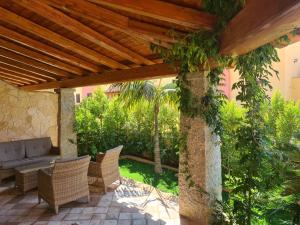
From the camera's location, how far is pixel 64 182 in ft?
15.5

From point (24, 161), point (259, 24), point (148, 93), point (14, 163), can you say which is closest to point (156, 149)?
point (148, 93)

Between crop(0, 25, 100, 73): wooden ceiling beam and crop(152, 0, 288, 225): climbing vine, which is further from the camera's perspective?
crop(0, 25, 100, 73): wooden ceiling beam

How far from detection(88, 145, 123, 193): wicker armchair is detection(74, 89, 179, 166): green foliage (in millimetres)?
2973

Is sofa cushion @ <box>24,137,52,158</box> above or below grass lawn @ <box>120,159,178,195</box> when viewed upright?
above

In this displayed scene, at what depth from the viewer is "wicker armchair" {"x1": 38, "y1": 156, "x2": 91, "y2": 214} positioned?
4.61 m

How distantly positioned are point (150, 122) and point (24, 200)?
5.02 meters

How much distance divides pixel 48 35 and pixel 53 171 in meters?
2.34

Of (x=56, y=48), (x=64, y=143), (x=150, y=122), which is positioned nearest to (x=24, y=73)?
(x=64, y=143)

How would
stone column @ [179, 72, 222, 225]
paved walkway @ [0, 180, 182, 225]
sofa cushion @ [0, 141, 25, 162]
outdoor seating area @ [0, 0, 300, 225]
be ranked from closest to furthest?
outdoor seating area @ [0, 0, 300, 225] < stone column @ [179, 72, 222, 225] < paved walkway @ [0, 180, 182, 225] < sofa cushion @ [0, 141, 25, 162]

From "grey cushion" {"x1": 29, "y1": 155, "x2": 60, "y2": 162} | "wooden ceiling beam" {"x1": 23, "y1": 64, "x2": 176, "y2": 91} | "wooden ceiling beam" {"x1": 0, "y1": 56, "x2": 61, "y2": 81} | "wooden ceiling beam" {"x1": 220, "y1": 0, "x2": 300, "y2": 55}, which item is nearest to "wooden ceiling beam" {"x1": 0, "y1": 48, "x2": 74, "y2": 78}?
"wooden ceiling beam" {"x1": 0, "y1": 56, "x2": 61, "y2": 81}

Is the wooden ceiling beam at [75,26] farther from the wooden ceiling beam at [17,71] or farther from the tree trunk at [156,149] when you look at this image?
the wooden ceiling beam at [17,71]

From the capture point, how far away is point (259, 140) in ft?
10.7

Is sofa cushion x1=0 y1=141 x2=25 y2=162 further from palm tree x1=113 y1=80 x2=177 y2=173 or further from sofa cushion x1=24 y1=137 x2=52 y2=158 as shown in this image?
palm tree x1=113 y1=80 x2=177 y2=173

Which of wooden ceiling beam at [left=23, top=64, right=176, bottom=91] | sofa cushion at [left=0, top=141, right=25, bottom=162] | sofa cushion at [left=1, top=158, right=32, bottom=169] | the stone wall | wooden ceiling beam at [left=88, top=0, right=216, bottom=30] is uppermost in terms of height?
wooden ceiling beam at [left=88, top=0, right=216, bottom=30]
